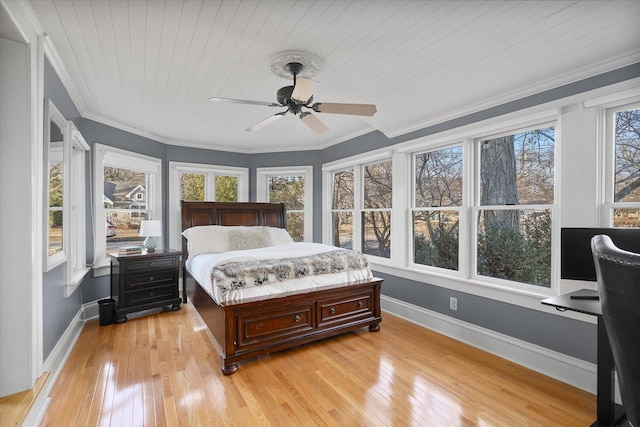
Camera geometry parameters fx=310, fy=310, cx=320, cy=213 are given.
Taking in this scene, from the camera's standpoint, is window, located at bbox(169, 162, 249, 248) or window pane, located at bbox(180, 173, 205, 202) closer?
window, located at bbox(169, 162, 249, 248)

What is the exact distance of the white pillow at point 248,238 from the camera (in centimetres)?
414

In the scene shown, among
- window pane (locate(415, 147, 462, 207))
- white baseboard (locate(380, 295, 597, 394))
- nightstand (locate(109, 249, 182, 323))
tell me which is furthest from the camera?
nightstand (locate(109, 249, 182, 323))

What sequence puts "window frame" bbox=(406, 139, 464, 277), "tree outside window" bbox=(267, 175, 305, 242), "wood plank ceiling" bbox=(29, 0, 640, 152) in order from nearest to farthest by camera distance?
"wood plank ceiling" bbox=(29, 0, 640, 152), "window frame" bbox=(406, 139, 464, 277), "tree outside window" bbox=(267, 175, 305, 242)

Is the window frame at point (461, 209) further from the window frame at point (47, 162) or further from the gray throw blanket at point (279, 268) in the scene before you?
the window frame at point (47, 162)

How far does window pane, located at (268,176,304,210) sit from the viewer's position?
558 cm

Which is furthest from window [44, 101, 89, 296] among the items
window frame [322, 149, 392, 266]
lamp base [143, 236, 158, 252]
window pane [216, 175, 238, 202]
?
window frame [322, 149, 392, 266]

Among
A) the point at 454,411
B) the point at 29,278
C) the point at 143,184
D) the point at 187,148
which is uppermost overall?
the point at 187,148

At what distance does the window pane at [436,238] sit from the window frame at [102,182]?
378 cm

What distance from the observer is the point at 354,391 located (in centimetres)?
228

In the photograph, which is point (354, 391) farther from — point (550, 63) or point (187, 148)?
point (187, 148)

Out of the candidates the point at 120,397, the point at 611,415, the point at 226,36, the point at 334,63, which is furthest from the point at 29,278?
the point at 611,415

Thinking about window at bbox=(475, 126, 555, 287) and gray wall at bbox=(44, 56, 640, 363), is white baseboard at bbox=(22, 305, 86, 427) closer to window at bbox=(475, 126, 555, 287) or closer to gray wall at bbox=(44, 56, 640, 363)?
gray wall at bbox=(44, 56, 640, 363)

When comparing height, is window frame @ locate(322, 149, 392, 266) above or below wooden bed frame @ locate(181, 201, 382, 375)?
above

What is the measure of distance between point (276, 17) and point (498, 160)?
244 centimetres
